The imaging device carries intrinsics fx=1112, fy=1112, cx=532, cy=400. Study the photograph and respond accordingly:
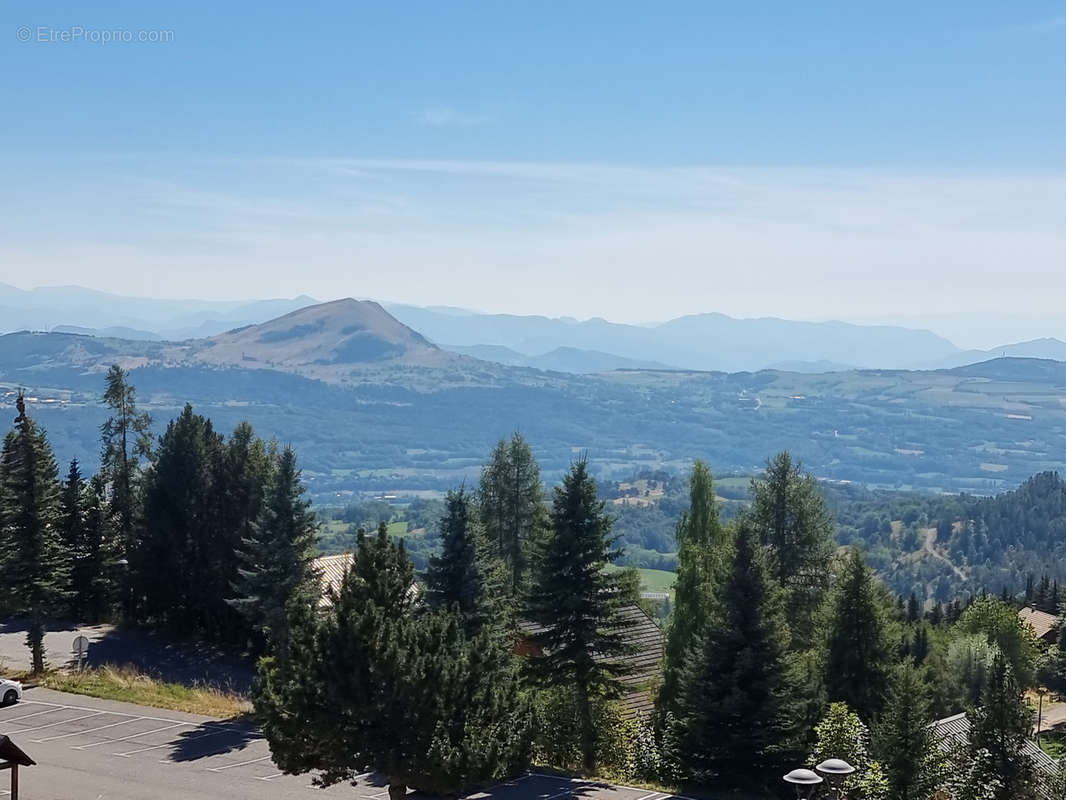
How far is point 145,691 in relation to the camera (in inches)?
1405

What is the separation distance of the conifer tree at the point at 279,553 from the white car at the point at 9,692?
6.99m

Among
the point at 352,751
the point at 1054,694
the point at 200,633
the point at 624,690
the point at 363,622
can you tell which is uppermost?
the point at 363,622

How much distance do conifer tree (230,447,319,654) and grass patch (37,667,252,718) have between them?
109 inches

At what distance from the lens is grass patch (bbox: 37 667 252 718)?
3347 cm

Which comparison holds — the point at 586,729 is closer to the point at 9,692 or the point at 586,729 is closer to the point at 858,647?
the point at 858,647

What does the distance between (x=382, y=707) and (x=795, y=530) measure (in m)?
25.6

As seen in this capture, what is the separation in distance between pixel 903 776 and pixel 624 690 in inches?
374

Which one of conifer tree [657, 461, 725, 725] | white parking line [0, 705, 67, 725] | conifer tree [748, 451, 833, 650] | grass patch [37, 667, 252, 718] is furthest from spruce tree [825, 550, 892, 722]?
white parking line [0, 705, 67, 725]

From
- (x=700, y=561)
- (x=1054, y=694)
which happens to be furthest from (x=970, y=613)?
(x=700, y=561)

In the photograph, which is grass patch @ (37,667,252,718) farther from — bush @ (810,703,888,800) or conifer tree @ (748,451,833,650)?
conifer tree @ (748,451,833,650)

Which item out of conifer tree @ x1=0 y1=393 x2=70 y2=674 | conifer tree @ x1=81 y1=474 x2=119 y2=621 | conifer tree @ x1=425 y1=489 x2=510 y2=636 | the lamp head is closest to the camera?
the lamp head

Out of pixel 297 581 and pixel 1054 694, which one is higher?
pixel 297 581

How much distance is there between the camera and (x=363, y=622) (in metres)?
19.3

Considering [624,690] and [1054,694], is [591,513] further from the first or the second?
[1054,694]
